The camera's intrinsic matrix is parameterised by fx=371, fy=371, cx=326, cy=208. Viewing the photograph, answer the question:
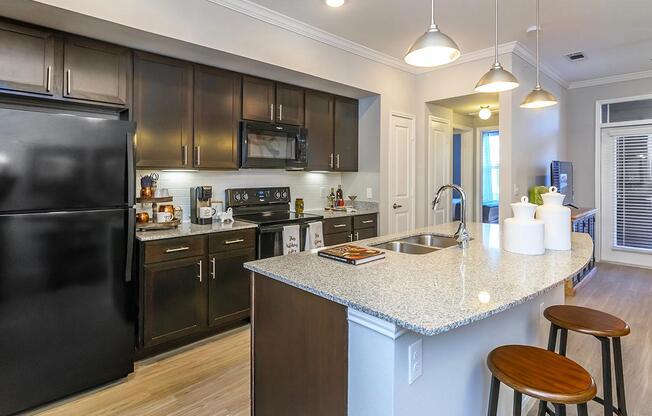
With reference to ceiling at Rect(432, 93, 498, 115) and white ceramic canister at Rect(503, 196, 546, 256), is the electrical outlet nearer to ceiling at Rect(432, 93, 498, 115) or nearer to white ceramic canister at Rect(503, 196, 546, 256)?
white ceramic canister at Rect(503, 196, 546, 256)

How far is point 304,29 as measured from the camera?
11.4ft

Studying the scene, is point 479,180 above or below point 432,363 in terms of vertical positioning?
above

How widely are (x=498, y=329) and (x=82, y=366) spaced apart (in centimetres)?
243

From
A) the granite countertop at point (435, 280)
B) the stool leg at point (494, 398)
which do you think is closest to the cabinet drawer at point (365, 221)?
the granite countertop at point (435, 280)

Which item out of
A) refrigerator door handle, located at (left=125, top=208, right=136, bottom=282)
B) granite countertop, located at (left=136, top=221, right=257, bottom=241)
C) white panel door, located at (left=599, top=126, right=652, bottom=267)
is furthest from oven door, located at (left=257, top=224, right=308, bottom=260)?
white panel door, located at (left=599, top=126, right=652, bottom=267)

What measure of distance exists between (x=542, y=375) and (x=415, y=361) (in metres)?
0.48

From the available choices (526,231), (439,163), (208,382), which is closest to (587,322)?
(526,231)

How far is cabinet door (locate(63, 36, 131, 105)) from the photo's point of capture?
8.25 feet

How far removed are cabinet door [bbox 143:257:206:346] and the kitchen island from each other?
4.11 feet

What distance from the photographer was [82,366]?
7.52 ft

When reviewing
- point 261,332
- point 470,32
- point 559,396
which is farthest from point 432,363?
point 470,32

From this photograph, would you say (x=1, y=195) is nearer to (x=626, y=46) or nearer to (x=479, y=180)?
(x=626, y=46)

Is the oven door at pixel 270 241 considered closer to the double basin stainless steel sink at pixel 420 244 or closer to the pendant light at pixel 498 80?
the double basin stainless steel sink at pixel 420 244

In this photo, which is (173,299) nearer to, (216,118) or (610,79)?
(216,118)
